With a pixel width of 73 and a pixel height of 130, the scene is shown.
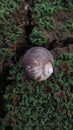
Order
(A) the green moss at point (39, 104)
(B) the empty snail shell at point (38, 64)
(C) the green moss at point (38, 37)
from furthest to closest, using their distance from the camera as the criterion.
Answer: (C) the green moss at point (38, 37)
(A) the green moss at point (39, 104)
(B) the empty snail shell at point (38, 64)

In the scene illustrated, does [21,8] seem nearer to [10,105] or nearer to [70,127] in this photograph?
[10,105]

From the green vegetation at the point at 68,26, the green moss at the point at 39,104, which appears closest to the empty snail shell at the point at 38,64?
the green moss at the point at 39,104

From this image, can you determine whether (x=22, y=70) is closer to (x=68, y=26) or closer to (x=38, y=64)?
(x=38, y=64)

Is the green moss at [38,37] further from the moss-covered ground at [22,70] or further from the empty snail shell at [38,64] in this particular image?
the empty snail shell at [38,64]

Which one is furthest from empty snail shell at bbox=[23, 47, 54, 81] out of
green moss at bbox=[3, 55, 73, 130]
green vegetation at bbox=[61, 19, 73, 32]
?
green vegetation at bbox=[61, 19, 73, 32]

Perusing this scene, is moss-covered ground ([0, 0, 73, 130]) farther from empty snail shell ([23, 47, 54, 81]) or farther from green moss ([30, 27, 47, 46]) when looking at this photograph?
empty snail shell ([23, 47, 54, 81])

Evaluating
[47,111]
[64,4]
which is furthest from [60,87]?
[64,4]
